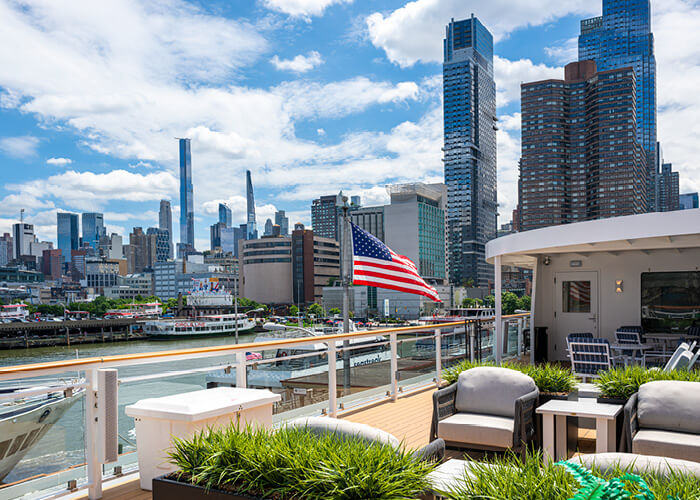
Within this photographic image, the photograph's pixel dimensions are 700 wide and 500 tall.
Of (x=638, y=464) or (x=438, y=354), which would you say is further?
(x=438, y=354)

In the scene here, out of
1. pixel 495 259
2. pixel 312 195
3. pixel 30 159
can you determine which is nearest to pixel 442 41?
pixel 312 195

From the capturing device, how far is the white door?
34.7 feet

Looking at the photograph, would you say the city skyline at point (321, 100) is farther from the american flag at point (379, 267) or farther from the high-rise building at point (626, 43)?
the american flag at point (379, 267)

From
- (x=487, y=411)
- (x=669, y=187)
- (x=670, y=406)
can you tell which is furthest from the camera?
(x=669, y=187)

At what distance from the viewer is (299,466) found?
84.1 inches

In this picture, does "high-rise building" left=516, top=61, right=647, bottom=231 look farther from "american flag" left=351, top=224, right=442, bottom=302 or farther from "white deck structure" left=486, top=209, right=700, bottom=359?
"american flag" left=351, top=224, right=442, bottom=302

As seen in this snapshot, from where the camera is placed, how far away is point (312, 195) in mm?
184000

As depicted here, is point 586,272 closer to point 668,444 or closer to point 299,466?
point 668,444

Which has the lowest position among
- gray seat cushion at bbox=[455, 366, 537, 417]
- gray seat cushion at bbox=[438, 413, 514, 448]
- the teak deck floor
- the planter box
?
the teak deck floor

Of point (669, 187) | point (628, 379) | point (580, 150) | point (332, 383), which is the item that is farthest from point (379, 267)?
point (669, 187)

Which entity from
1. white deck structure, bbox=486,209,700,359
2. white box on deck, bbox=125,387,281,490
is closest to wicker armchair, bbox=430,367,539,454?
white box on deck, bbox=125,387,281,490

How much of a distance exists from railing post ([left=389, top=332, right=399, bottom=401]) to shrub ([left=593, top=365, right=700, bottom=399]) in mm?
3136

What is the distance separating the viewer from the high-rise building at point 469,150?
14762cm

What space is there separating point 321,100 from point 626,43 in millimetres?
145686
